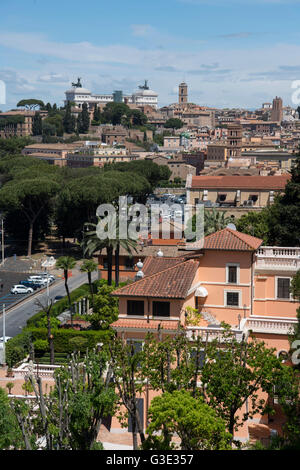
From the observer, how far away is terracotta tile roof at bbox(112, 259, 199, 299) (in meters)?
28.7

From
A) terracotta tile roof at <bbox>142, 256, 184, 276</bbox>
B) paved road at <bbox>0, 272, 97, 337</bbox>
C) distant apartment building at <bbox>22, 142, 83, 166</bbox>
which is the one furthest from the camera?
distant apartment building at <bbox>22, 142, 83, 166</bbox>

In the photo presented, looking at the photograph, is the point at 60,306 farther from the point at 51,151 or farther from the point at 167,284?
the point at 51,151

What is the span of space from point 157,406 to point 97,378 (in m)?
3.65

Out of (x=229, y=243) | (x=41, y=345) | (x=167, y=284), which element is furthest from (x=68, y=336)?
(x=229, y=243)

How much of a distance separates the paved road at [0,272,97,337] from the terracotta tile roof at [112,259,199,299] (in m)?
19.1

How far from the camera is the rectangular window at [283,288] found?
31.8m

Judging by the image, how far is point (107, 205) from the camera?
8012cm

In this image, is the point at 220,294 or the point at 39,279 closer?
the point at 220,294

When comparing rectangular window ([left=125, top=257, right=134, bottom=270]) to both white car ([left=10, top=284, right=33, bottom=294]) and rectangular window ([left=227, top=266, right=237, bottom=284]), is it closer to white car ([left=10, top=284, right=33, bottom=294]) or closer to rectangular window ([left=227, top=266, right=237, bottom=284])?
white car ([left=10, top=284, right=33, bottom=294])

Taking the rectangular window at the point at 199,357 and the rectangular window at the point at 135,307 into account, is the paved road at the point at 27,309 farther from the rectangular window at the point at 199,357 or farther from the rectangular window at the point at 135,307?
the rectangular window at the point at 199,357

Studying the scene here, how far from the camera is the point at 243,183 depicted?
78500mm

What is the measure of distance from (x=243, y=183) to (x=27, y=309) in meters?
32.5

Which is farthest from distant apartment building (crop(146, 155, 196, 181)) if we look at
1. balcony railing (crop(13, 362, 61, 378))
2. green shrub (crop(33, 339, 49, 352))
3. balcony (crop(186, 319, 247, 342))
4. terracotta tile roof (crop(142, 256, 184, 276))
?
balcony (crop(186, 319, 247, 342))

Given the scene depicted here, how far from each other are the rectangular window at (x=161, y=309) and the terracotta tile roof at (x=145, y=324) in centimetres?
34
